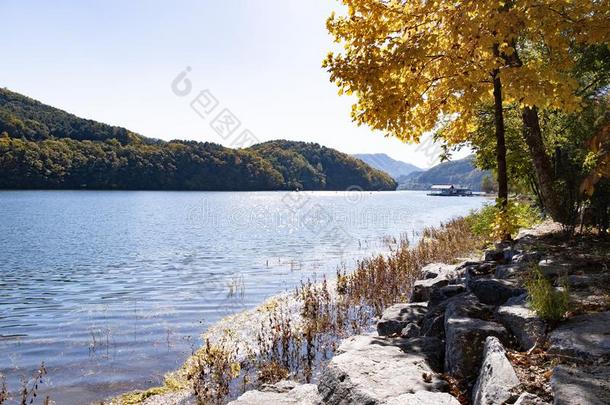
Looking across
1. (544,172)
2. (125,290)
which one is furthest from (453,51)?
(125,290)

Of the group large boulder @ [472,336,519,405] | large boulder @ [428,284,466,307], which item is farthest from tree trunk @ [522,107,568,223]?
large boulder @ [472,336,519,405]

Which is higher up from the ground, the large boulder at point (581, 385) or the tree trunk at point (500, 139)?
the tree trunk at point (500, 139)

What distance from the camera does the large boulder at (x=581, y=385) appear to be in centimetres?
384

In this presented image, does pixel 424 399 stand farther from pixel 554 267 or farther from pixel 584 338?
pixel 554 267

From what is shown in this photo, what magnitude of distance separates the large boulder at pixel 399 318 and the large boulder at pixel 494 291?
1.63 meters

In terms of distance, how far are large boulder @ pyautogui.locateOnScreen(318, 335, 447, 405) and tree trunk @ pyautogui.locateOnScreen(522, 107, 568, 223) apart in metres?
9.78

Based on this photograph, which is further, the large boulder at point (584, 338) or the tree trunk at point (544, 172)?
the tree trunk at point (544, 172)

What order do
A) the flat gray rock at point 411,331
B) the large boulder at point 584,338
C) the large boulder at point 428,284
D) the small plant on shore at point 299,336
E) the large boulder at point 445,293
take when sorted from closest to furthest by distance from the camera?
1. the large boulder at point 584,338
2. the flat gray rock at point 411,331
3. the small plant on shore at point 299,336
4. the large boulder at point 445,293
5. the large boulder at point 428,284

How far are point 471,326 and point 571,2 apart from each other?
8724 millimetres

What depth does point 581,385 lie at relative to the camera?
410cm

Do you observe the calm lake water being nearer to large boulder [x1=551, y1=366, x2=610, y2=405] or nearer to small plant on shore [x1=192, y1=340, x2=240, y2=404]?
small plant on shore [x1=192, y1=340, x2=240, y2=404]

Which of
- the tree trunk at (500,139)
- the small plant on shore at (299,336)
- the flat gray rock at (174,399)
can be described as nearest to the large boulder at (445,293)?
the small plant on shore at (299,336)

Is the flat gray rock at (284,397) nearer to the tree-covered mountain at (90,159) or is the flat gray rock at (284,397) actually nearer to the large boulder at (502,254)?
the large boulder at (502,254)

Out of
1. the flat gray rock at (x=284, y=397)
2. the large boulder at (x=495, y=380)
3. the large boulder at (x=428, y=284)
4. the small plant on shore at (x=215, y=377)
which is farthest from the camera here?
the large boulder at (x=428, y=284)
